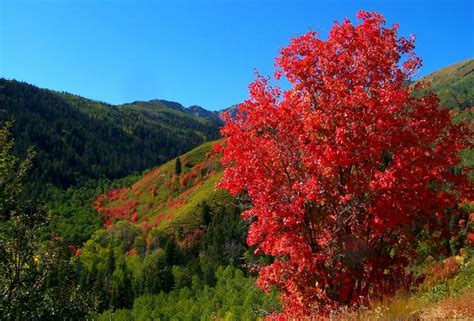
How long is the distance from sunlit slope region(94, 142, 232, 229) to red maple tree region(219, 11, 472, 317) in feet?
318

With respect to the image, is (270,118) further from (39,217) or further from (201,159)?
(201,159)

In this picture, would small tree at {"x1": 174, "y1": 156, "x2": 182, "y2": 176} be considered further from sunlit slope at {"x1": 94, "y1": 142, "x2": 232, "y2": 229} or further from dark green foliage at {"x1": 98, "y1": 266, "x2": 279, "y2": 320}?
dark green foliage at {"x1": 98, "y1": 266, "x2": 279, "y2": 320}

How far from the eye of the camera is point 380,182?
1191cm

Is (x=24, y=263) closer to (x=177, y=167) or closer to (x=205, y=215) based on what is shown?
(x=205, y=215)

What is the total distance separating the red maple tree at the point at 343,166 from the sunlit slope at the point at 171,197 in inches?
3812

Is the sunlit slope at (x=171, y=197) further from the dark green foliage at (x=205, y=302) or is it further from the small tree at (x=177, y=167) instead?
the dark green foliage at (x=205, y=302)

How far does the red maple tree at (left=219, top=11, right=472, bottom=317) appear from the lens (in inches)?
497

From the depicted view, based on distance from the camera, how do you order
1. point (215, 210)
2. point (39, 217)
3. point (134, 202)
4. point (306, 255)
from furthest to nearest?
point (134, 202) < point (215, 210) < point (39, 217) < point (306, 255)

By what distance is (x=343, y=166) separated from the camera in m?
12.9

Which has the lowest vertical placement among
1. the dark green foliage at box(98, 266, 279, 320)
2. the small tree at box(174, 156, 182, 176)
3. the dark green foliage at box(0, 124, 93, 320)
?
the dark green foliage at box(98, 266, 279, 320)

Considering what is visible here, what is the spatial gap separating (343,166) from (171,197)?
137 meters

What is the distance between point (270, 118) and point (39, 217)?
37.6ft

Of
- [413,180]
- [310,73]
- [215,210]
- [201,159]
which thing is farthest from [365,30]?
[201,159]

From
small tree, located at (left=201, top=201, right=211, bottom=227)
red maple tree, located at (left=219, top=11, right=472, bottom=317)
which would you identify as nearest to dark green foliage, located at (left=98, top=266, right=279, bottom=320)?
small tree, located at (left=201, top=201, right=211, bottom=227)
